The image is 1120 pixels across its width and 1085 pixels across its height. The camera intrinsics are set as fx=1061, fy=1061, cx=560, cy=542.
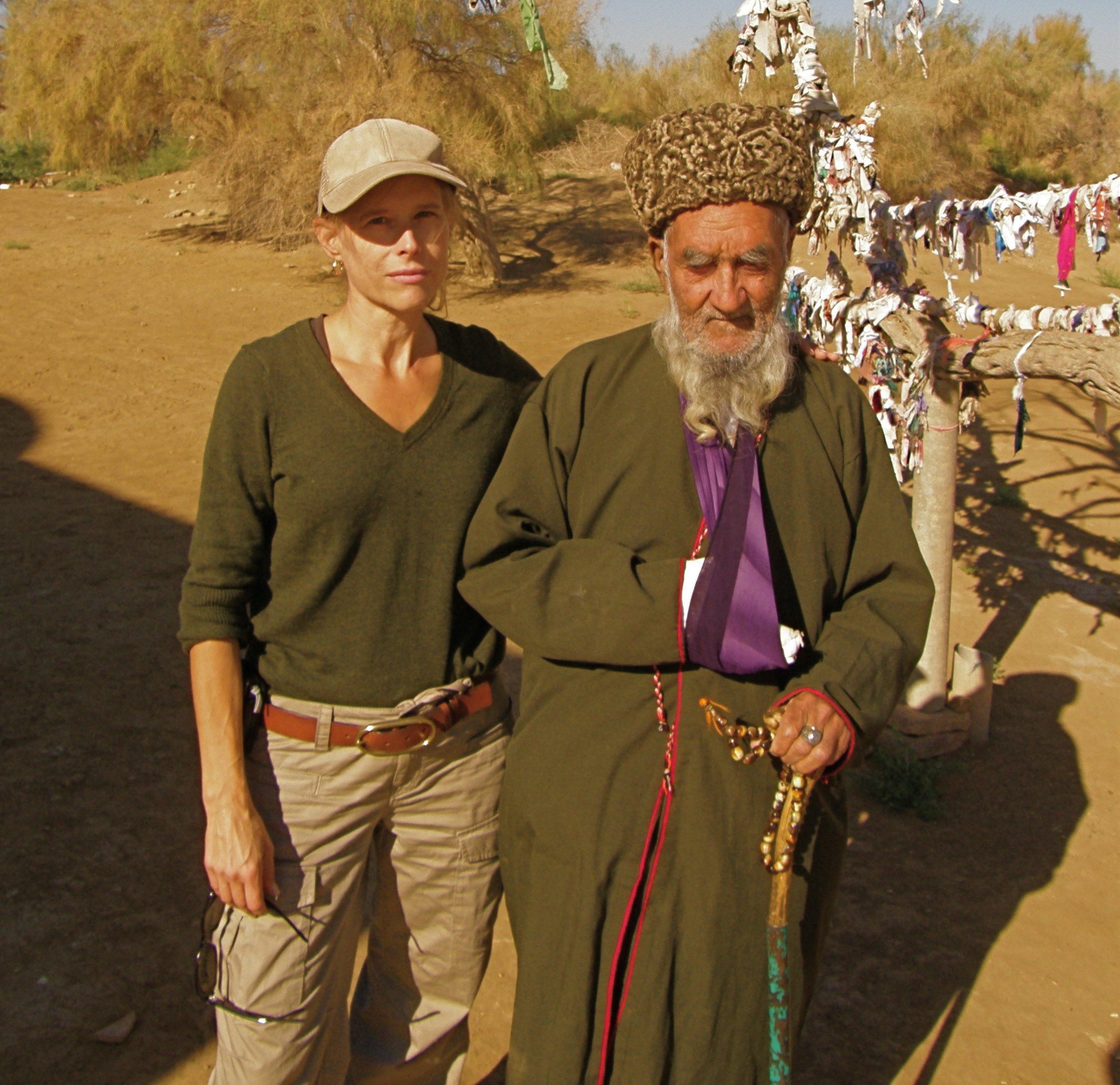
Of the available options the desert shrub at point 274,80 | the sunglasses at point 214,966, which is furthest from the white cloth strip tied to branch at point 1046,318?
the desert shrub at point 274,80

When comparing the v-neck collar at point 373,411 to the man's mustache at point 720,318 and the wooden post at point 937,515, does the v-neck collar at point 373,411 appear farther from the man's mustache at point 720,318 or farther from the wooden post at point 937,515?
the wooden post at point 937,515

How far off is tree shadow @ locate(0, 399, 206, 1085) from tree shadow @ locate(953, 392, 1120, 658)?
412cm

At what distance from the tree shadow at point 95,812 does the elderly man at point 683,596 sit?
2.70 ft

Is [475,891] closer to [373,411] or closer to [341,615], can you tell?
[341,615]

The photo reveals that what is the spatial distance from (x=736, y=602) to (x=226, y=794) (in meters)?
0.91

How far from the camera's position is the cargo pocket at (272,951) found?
186cm

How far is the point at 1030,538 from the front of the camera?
7059mm

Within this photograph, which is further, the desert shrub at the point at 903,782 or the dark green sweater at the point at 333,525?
the desert shrub at the point at 903,782

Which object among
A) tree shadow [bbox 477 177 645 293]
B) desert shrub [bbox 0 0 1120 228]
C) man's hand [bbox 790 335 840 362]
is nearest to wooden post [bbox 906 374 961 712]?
man's hand [bbox 790 335 840 362]

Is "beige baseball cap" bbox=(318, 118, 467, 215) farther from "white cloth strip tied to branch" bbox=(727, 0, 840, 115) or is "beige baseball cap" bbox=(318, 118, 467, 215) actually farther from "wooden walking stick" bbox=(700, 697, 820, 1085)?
"white cloth strip tied to branch" bbox=(727, 0, 840, 115)

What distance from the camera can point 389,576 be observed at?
1.87 m

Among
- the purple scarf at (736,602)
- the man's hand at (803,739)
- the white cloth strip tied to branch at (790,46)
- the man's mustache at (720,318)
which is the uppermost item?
the white cloth strip tied to branch at (790,46)

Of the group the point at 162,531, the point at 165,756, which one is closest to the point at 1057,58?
the point at 162,531

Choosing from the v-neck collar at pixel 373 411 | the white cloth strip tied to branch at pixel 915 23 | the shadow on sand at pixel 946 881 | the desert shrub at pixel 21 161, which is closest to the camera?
the v-neck collar at pixel 373 411
